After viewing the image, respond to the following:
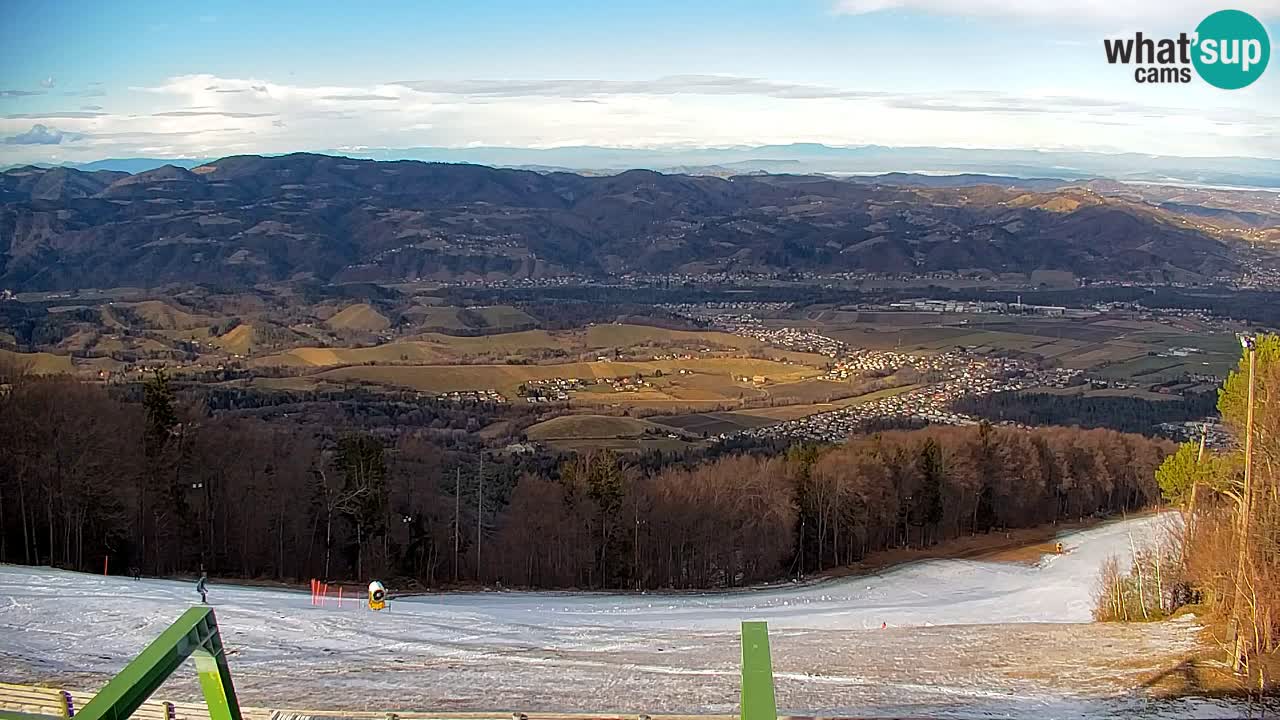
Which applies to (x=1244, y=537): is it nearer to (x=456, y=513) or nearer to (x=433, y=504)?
(x=456, y=513)

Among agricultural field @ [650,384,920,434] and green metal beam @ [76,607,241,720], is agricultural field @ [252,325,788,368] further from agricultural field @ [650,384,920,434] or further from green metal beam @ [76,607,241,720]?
green metal beam @ [76,607,241,720]

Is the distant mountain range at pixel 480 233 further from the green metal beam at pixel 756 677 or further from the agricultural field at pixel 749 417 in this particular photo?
the green metal beam at pixel 756 677

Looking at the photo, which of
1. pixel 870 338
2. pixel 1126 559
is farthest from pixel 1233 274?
pixel 1126 559

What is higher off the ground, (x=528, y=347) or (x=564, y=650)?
(x=564, y=650)

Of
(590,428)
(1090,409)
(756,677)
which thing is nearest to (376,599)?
(756,677)

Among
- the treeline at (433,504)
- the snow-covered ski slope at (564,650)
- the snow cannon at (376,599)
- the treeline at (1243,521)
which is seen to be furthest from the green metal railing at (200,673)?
the treeline at (433,504)

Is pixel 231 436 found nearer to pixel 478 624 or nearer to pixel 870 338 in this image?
pixel 478 624

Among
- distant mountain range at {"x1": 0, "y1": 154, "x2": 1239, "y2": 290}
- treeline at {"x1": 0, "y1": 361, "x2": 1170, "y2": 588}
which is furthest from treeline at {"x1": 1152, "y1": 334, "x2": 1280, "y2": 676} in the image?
distant mountain range at {"x1": 0, "y1": 154, "x2": 1239, "y2": 290}

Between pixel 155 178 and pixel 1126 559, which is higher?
pixel 155 178
